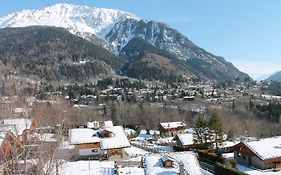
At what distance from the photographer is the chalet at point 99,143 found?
36.6m

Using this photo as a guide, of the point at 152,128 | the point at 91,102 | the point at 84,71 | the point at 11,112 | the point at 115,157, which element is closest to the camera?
the point at 11,112

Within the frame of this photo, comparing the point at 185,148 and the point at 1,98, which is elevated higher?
the point at 1,98

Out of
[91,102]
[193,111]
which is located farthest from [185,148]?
[91,102]

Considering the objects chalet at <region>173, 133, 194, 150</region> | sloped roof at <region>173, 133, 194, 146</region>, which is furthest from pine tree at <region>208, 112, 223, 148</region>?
sloped roof at <region>173, 133, 194, 146</region>

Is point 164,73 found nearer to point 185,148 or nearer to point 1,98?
point 185,148

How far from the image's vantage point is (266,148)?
1238 inches

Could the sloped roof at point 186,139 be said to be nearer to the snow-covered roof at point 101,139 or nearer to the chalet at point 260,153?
the snow-covered roof at point 101,139

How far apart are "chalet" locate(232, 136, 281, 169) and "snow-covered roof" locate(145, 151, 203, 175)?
877 cm

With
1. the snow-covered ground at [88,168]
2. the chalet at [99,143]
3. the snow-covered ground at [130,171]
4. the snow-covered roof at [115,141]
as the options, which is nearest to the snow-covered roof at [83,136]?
the chalet at [99,143]

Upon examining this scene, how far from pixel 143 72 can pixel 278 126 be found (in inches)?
4976

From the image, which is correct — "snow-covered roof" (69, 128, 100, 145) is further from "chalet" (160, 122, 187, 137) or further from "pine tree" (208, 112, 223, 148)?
"chalet" (160, 122, 187, 137)

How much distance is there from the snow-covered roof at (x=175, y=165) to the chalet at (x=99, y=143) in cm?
1184

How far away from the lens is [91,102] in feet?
375

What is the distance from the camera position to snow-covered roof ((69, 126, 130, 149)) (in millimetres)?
36906
